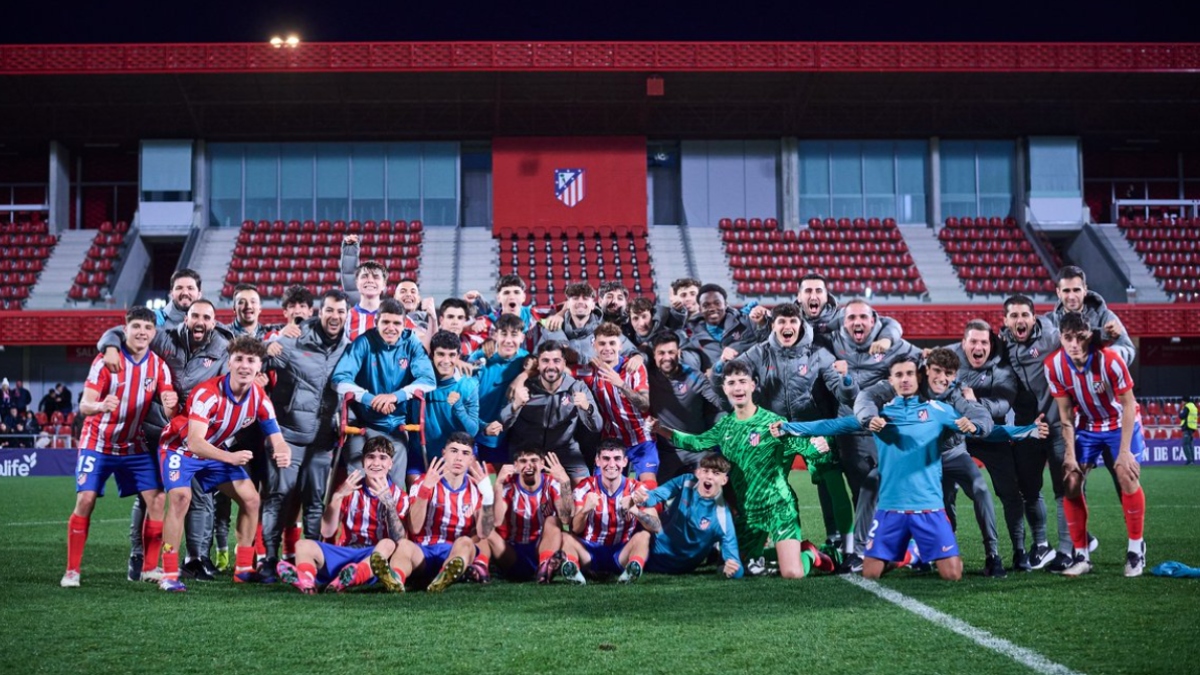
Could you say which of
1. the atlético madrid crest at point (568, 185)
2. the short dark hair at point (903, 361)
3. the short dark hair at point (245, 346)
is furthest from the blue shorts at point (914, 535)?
the atlético madrid crest at point (568, 185)

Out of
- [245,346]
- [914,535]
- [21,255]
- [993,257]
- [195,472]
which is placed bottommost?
[914,535]

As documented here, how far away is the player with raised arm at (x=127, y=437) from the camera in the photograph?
7.15 m

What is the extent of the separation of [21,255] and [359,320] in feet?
82.8

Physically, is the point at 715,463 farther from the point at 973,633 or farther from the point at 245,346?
the point at 245,346

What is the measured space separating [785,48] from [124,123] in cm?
1776

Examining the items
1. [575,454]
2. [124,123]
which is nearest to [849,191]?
[124,123]

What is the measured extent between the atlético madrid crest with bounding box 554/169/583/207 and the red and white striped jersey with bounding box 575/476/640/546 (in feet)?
79.6

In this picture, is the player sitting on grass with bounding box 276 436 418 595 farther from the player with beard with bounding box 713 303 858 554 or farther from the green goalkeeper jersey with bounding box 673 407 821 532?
the player with beard with bounding box 713 303 858 554

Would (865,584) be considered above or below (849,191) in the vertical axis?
below

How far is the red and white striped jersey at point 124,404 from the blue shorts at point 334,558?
60.6 inches

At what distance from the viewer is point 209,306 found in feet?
25.0

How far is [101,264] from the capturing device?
2903cm

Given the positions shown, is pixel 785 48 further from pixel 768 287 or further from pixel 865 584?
pixel 865 584

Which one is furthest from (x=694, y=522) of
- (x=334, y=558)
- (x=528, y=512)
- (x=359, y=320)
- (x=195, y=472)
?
(x=195, y=472)
